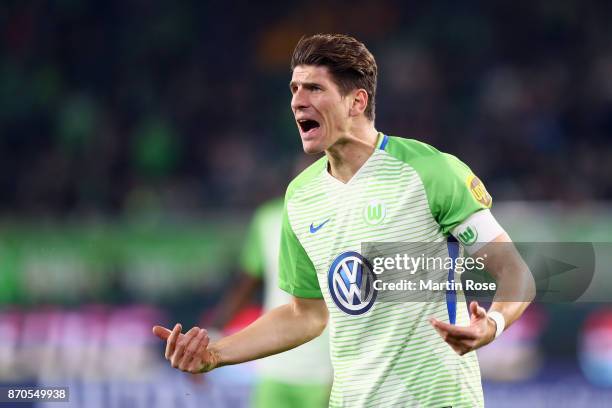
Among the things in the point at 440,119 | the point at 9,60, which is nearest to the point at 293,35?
the point at 440,119

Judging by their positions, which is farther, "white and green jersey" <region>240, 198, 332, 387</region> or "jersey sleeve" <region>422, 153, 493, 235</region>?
"white and green jersey" <region>240, 198, 332, 387</region>

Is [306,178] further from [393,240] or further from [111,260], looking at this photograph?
[111,260]

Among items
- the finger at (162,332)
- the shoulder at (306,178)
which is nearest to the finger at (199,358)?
the finger at (162,332)

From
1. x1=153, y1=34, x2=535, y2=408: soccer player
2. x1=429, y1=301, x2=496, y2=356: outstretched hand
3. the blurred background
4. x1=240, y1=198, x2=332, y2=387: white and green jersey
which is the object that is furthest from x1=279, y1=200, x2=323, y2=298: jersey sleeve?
the blurred background

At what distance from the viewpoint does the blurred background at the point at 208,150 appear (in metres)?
8.77

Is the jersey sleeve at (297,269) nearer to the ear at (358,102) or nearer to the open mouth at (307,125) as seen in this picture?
the open mouth at (307,125)

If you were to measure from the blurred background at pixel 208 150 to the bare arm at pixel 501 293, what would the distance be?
4992 mm

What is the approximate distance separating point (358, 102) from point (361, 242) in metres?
0.51

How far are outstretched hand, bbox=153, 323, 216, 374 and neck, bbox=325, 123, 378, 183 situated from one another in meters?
0.77

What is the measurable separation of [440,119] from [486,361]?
4.96m

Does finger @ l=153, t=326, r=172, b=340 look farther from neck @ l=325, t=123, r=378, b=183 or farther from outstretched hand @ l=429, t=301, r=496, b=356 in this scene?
outstretched hand @ l=429, t=301, r=496, b=356

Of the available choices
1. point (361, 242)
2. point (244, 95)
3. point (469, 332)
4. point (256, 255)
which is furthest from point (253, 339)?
point (244, 95)

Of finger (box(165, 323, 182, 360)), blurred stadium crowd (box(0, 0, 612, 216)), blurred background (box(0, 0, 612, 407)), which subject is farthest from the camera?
blurred stadium crowd (box(0, 0, 612, 216))

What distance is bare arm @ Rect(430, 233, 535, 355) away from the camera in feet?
10.6
